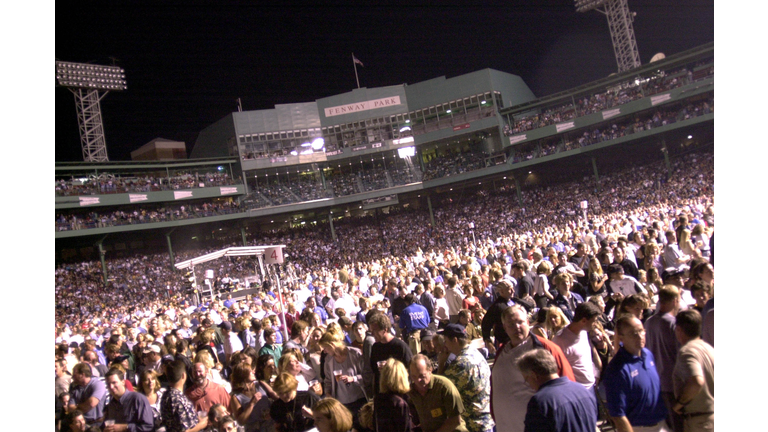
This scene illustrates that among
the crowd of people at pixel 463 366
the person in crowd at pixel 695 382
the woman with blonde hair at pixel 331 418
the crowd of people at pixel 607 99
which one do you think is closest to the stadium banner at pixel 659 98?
the crowd of people at pixel 607 99

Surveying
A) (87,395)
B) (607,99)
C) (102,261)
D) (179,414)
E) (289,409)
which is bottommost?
(289,409)

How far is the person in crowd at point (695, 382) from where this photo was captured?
3.19 m

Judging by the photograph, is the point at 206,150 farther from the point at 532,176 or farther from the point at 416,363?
the point at 416,363

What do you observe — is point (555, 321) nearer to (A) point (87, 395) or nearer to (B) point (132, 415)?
(B) point (132, 415)

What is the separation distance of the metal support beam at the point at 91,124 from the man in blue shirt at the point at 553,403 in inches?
1521

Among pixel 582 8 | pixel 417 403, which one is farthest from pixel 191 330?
pixel 582 8

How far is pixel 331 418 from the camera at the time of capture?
12.1 ft

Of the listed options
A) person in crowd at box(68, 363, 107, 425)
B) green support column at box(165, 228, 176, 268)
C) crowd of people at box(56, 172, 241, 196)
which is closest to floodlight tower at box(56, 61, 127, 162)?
crowd of people at box(56, 172, 241, 196)

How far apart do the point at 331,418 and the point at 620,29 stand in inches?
1774

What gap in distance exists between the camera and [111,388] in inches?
195

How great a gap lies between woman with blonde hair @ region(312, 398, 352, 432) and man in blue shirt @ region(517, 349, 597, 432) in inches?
53.6

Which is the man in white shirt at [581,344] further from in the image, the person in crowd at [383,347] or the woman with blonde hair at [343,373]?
the woman with blonde hair at [343,373]

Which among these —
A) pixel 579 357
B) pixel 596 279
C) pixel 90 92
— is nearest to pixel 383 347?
pixel 579 357

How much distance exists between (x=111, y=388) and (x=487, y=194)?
123ft
